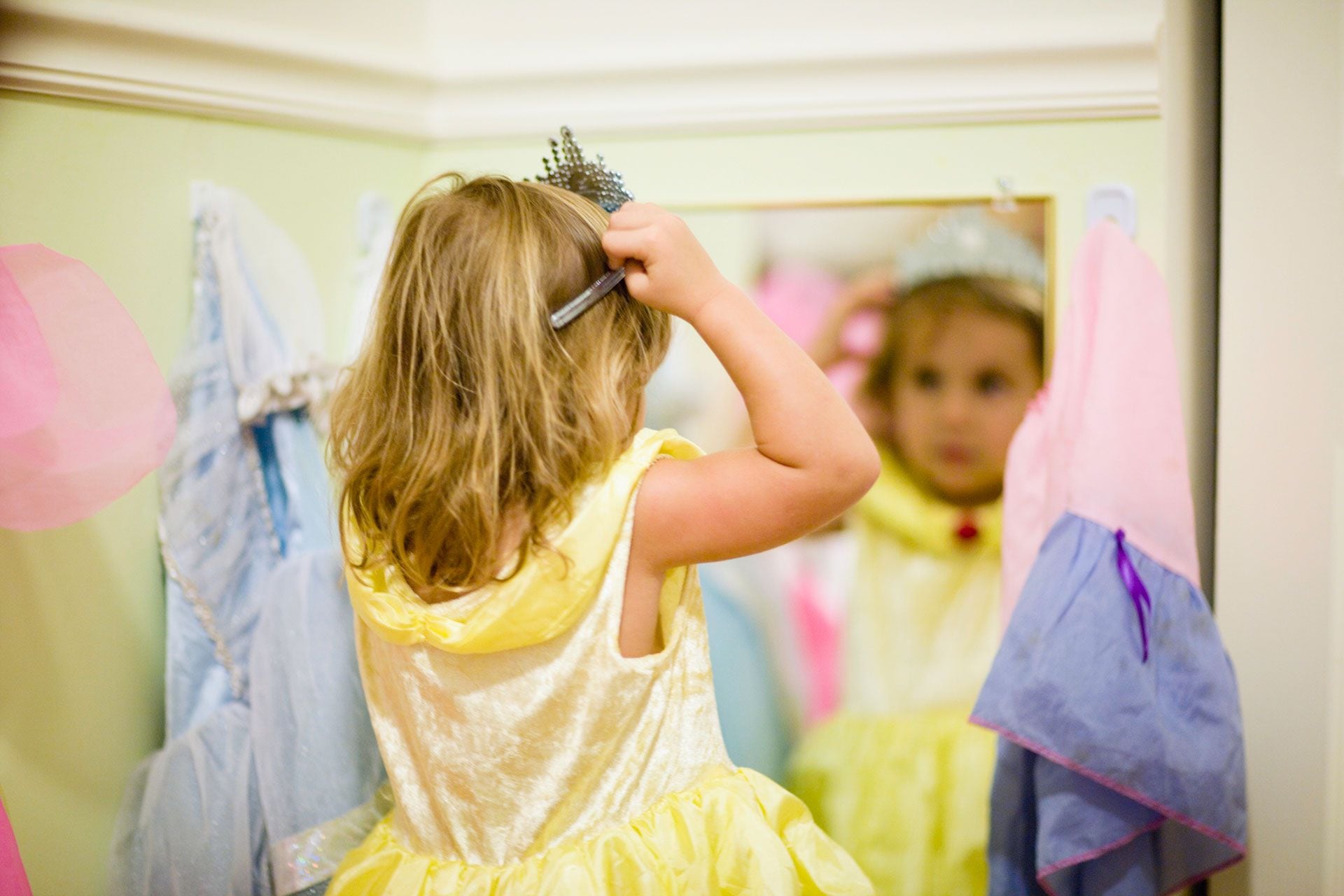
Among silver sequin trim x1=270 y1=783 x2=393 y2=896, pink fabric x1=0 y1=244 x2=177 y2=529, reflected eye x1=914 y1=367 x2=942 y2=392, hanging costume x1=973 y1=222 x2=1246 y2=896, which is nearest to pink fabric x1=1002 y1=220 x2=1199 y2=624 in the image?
hanging costume x1=973 y1=222 x2=1246 y2=896

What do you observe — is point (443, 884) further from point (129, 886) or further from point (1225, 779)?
point (1225, 779)

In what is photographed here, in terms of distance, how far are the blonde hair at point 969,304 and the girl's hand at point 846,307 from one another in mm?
18

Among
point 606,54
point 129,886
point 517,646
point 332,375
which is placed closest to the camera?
point 517,646

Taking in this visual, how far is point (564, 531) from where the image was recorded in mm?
653

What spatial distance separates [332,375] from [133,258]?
0.63ft

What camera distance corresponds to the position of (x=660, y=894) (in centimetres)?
66

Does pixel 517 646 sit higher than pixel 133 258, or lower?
lower

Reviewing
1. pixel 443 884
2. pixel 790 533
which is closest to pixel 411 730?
pixel 443 884

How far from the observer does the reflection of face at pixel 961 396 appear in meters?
0.98

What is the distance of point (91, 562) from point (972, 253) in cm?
83

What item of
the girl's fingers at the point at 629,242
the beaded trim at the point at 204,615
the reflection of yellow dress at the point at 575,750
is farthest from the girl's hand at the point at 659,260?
the beaded trim at the point at 204,615

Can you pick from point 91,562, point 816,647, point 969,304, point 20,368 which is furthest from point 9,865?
point 969,304

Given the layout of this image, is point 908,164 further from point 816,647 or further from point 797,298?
point 816,647

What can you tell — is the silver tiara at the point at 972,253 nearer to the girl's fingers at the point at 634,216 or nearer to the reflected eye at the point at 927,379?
the reflected eye at the point at 927,379
